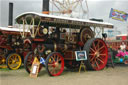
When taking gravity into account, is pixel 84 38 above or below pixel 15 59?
above

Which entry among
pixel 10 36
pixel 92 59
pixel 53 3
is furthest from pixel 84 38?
pixel 53 3

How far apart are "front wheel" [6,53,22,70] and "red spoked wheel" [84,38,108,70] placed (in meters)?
3.67

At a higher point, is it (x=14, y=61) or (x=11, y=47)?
(x=11, y=47)

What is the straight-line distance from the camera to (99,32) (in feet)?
28.7

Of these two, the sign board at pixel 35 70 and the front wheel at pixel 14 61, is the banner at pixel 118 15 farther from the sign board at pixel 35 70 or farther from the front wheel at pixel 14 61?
the sign board at pixel 35 70

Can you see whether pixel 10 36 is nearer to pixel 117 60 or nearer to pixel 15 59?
pixel 15 59

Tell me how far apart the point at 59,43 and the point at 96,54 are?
1.86 m

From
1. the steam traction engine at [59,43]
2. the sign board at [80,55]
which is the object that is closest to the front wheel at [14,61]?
the steam traction engine at [59,43]

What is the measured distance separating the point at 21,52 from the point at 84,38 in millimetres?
3587

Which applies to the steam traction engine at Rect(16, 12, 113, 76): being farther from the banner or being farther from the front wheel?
the banner

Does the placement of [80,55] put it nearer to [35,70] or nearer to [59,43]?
[59,43]

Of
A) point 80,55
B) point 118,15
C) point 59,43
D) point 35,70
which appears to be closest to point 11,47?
point 59,43

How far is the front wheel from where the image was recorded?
27.1 feet

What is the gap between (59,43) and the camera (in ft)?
23.6
